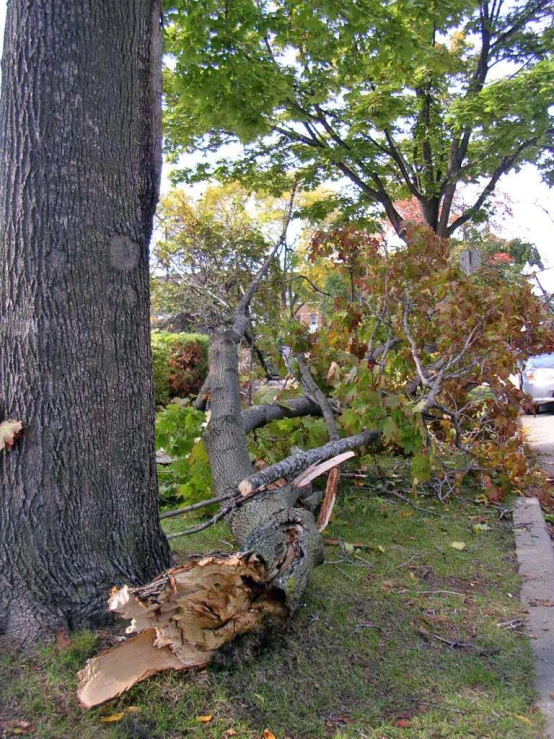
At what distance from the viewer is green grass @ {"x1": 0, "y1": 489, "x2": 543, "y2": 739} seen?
221 centimetres

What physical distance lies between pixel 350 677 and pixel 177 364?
11052mm

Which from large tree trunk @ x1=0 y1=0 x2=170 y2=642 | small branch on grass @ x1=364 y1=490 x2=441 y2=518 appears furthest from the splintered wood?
small branch on grass @ x1=364 y1=490 x2=441 y2=518

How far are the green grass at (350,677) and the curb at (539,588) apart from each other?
0.06 m

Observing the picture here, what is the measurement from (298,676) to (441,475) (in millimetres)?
3542

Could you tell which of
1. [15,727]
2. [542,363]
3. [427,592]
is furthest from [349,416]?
[542,363]

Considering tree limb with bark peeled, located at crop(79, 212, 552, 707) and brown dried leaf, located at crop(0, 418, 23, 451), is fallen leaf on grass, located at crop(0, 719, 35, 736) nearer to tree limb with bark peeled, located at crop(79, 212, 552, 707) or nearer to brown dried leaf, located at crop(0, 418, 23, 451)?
tree limb with bark peeled, located at crop(79, 212, 552, 707)

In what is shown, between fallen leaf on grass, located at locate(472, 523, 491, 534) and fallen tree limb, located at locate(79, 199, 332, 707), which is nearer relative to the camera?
fallen tree limb, located at locate(79, 199, 332, 707)

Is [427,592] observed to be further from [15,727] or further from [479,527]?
[15,727]

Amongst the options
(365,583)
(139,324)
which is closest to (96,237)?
(139,324)

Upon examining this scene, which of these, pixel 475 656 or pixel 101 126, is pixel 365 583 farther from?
pixel 101 126

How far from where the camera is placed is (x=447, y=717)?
245cm

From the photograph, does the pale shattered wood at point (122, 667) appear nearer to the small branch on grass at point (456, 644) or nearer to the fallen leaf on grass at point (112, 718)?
the fallen leaf on grass at point (112, 718)

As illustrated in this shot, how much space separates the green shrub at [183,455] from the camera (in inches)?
193

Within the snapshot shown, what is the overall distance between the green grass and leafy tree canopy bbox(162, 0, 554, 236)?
4.64m
